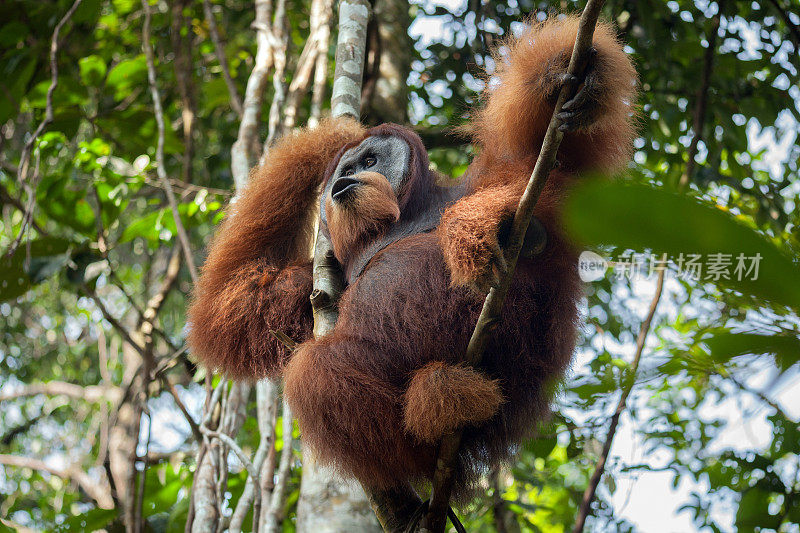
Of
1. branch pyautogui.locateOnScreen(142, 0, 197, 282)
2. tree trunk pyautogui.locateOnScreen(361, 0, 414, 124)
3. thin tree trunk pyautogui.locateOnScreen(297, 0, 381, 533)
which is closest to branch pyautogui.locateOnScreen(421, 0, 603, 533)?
thin tree trunk pyautogui.locateOnScreen(297, 0, 381, 533)

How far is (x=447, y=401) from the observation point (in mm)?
2117

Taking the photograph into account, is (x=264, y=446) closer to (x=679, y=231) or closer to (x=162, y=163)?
(x=162, y=163)

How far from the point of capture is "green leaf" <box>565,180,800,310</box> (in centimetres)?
48

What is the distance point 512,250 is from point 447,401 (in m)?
0.49

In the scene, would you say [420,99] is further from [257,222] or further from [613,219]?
[613,219]

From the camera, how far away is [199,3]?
20.5 ft

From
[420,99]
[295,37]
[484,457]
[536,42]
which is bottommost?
[484,457]

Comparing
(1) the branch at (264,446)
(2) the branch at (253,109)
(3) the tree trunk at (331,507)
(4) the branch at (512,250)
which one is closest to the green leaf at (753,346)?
(4) the branch at (512,250)

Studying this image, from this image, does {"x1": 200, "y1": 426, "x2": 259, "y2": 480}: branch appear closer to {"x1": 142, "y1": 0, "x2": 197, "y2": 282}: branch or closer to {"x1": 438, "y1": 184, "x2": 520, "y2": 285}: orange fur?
{"x1": 142, "y1": 0, "x2": 197, "y2": 282}: branch

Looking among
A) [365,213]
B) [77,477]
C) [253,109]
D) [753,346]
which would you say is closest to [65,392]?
[77,477]

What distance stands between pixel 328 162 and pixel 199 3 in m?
3.79

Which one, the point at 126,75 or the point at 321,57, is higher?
the point at 126,75

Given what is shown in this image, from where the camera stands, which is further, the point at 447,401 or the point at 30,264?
the point at 30,264

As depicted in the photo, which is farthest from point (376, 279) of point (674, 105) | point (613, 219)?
point (674, 105)
